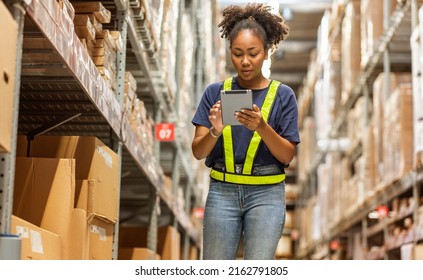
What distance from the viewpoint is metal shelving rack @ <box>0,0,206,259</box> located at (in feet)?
8.69

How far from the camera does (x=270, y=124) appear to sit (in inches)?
130

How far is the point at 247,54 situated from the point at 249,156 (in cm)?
40

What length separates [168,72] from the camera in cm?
606

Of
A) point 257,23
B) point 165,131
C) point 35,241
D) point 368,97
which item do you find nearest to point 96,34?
point 257,23

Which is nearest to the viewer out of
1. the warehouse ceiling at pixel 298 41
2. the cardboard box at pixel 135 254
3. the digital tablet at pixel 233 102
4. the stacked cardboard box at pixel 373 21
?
the digital tablet at pixel 233 102

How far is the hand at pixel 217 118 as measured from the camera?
10.2 ft

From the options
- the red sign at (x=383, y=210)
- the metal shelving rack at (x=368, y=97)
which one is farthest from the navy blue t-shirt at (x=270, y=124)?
the red sign at (x=383, y=210)

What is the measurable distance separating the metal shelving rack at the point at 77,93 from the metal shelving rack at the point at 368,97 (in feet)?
7.06

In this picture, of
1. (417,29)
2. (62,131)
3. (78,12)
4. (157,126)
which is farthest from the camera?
(417,29)

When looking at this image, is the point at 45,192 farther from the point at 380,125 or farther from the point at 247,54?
the point at 380,125

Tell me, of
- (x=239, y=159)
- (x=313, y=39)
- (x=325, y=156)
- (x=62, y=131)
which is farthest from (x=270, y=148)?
(x=313, y=39)

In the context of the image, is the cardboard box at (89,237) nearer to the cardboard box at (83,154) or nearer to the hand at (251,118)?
the cardboard box at (83,154)
